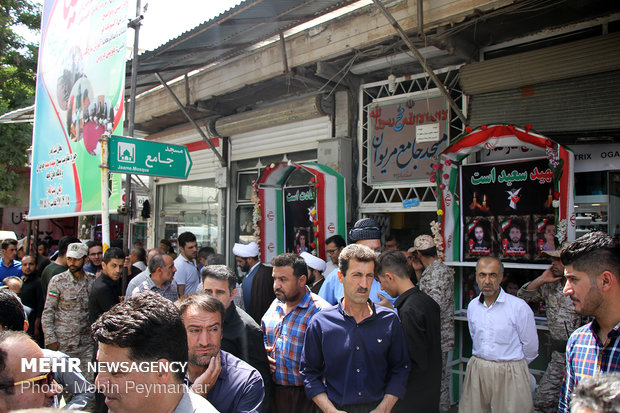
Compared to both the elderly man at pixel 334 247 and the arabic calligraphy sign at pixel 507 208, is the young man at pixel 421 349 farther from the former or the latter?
the arabic calligraphy sign at pixel 507 208

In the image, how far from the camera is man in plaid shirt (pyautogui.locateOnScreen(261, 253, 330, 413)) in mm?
3191

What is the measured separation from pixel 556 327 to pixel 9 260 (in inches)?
291

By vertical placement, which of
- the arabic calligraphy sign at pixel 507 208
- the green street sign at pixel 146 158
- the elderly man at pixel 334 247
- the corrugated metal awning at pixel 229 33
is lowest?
the elderly man at pixel 334 247

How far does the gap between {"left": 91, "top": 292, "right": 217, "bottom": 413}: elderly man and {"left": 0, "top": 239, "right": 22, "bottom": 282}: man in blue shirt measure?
6352 millimetres

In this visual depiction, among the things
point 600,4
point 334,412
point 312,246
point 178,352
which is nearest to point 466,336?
point 312,246

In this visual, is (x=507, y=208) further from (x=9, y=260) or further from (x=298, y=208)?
(x=9, y=260)

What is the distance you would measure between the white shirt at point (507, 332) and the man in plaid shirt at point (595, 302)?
1.71 m

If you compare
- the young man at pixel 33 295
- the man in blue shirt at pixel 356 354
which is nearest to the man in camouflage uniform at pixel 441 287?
the man in blue shirt at pixel 356 354

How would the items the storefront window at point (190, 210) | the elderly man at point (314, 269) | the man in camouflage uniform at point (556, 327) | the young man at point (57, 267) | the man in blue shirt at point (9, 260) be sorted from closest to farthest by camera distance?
1. the man in camouflage uniform at point (556, 327)
2. the elderly man at point (314, 269)
3. the young man at point (57, 267)
4. the man in blue shirt at point (9, 260)
5. the storefront window at point (190, 210)

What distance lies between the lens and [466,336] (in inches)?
217

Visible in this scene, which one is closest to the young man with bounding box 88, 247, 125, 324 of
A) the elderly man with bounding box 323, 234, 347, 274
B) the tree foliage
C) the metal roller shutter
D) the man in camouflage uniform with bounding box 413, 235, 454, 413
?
the elderly man with bounding box 323, 234, 347, 274

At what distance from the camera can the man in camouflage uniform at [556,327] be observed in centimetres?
418

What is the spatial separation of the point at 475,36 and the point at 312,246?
3.53m

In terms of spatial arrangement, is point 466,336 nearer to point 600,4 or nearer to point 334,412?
point 334,412
